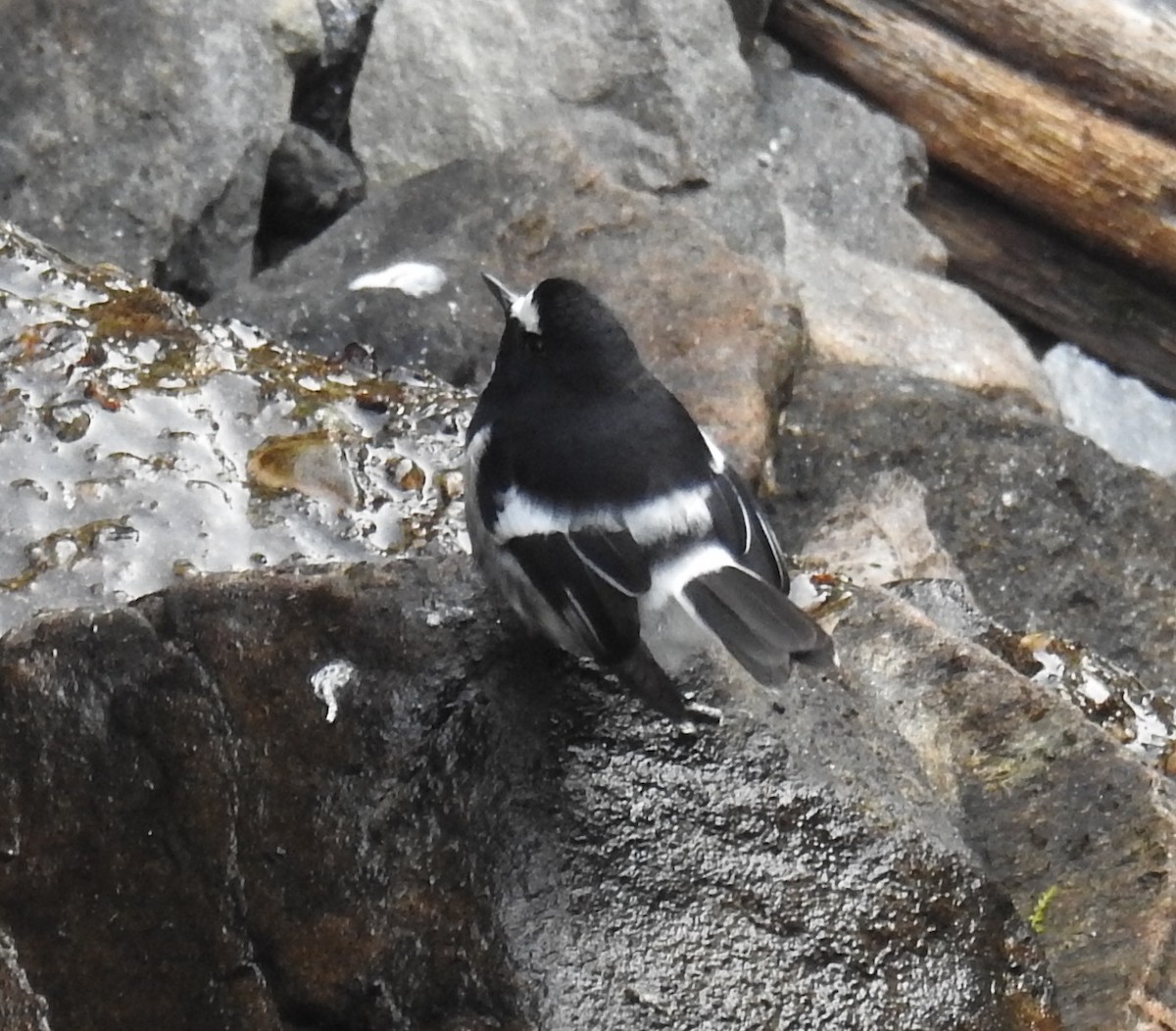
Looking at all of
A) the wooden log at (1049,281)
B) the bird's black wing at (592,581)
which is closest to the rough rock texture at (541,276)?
the bird's black wing at (592,581)

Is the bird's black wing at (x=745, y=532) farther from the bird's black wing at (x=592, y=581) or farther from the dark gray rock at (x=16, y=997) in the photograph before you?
the dark gray rock at (x=16, y=997)

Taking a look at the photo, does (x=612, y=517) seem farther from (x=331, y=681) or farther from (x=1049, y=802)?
(x=1049, y=802)

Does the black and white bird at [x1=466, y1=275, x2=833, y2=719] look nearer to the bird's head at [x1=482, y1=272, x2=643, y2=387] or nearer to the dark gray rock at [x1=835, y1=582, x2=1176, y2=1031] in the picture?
the bird's head at [x1=482, y1=272, x2=643, y2=387]

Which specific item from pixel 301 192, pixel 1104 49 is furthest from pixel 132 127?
pixel 1104 49

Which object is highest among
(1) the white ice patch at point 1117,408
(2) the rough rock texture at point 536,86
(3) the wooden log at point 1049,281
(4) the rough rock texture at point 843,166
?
(2) the rough rock texture at point 536,86

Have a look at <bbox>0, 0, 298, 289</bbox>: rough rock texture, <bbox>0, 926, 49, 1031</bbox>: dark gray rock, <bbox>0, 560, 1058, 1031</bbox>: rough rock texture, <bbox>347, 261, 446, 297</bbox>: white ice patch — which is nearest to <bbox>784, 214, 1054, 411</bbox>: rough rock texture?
<bbox>347, 261, 446, 297</bbox>: white ice patch

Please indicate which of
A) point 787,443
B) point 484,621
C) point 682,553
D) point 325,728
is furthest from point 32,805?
point 787,443

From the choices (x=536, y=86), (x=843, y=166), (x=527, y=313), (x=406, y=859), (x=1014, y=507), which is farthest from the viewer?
(x=843, y=166)
